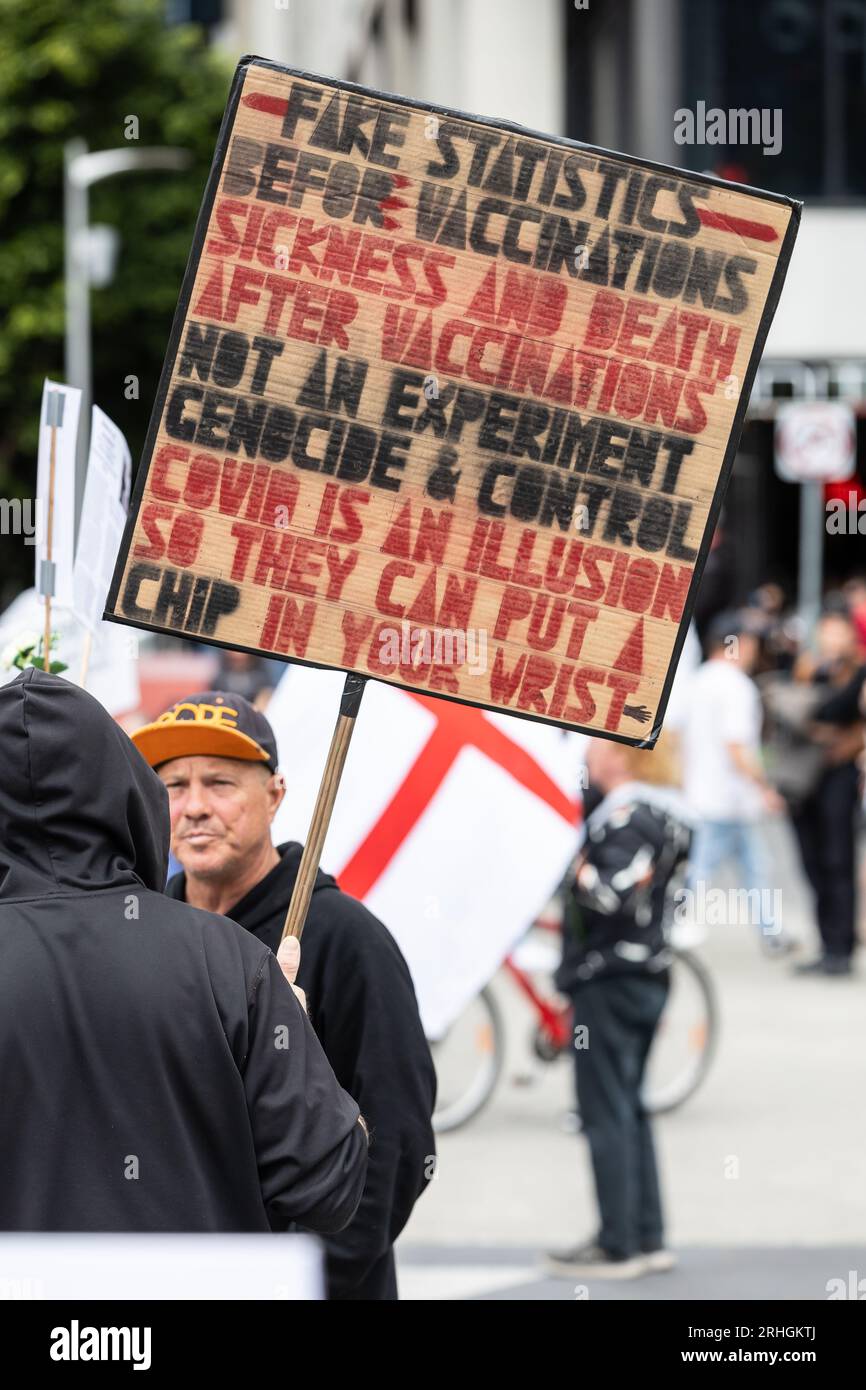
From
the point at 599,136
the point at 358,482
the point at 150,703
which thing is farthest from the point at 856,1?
the point at 358,482

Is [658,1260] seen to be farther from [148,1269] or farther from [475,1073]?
[148,1269]

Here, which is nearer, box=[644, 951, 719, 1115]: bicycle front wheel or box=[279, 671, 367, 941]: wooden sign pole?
box=[279, 671, 367, 941]: wooden sign pole

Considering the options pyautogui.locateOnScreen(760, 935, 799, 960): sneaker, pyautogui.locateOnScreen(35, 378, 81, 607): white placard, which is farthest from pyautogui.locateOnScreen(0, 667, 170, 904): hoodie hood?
pyautogui.locateOnScreen(760, 935, 799, 960): sneaker

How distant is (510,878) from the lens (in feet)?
17.8

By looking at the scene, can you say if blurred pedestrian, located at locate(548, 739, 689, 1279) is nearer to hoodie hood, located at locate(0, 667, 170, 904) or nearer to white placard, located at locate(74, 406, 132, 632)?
white placard, located at locate(74, 406, 132, 632)

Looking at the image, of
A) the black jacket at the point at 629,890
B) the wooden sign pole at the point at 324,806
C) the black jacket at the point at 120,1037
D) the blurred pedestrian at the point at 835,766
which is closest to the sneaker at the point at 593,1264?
the black jacket at the point at 629,890

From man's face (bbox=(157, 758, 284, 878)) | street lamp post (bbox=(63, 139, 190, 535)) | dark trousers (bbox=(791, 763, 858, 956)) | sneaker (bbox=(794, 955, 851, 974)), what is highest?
street lamp post (bbox=(63, 139, 190, 535))

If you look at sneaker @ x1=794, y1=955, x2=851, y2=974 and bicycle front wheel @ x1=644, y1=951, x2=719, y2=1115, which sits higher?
sneaker @ x1=794, y1=955, x2=851, y2=974

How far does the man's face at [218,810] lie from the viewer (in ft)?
11.7

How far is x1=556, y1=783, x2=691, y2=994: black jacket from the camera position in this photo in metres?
6.55

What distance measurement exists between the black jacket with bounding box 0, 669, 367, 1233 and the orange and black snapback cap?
877mm

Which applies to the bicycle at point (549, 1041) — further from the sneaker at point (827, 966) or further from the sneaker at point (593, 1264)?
the sneaker at point (827, 966)

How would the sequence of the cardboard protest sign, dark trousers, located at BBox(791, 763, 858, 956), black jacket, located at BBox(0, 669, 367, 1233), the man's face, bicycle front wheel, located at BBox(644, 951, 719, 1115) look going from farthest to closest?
dark trousers, located at BBox(791, 763, 858, 956), bicycle front wheel, located at BBox(644, 951, 719, 1115), the man's face, the cardboard protest sign, black jacket, located at BBox(0, 669, 367, 1233)

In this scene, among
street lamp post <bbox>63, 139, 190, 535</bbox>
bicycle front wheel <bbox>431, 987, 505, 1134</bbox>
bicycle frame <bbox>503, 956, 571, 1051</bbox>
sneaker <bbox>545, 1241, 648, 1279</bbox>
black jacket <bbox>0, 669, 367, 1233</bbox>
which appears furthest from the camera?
street lamp post <bbox>63, 139, 190, 535</bbox>
